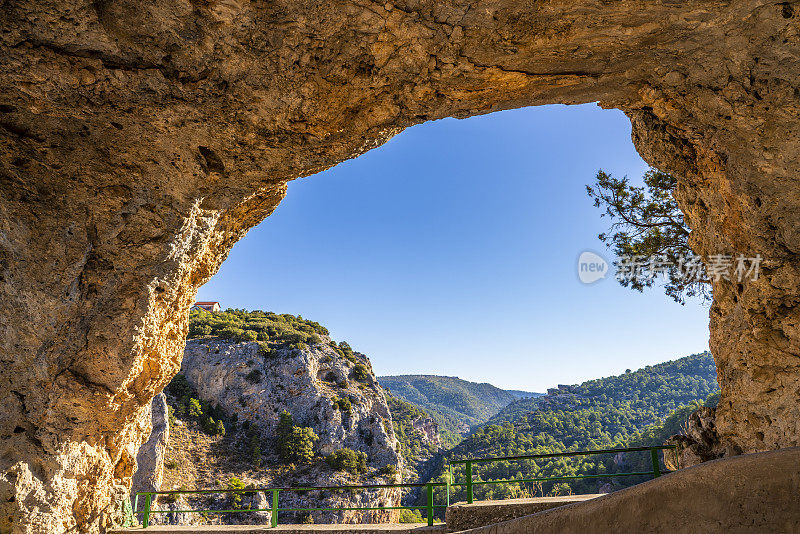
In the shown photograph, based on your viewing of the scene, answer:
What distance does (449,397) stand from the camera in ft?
407

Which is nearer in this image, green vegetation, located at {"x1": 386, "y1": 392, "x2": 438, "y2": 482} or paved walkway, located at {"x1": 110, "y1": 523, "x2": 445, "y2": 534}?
paved walkway, located at {"x1": 110, "y1": 523, "x2": 445, "y2": 534}

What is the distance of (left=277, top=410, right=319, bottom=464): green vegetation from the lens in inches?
1537

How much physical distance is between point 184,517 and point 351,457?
16.2 m

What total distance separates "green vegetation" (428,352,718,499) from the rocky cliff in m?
11.0

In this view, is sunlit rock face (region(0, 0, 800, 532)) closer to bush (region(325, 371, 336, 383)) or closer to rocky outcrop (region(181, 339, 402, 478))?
rocky outcrop (region(181, 339, 402, 478))

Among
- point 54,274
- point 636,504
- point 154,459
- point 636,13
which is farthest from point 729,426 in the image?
point 154,459

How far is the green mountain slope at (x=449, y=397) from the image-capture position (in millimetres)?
115750

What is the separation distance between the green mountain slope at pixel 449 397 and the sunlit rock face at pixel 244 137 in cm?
10712

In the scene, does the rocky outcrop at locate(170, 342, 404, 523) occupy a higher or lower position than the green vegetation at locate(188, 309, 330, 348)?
lower

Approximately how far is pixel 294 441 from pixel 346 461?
5151 mm

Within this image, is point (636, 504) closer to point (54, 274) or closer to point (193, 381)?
point (54, 274)

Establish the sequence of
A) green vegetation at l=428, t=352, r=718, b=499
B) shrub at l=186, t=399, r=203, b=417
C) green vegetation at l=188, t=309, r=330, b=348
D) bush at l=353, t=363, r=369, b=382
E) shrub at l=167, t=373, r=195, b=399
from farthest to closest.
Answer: bush at l=353, t=363, r=369, b=382 → green vegetation at l=188, t=309, r=330, b=348 → green vegetation at l=428, t=352, r=718, b=499 → shrub at l=167, t=373, r=195, b=399 → shrub at l=186, t=399, r=203, b=417

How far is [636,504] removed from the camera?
121 inches

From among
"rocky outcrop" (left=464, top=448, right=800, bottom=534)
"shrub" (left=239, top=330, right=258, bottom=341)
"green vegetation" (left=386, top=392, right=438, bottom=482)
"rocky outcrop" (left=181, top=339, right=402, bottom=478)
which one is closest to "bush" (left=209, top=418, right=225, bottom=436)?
"rocky outcrop" (left=181, top=339, right=402, bottom=478)
